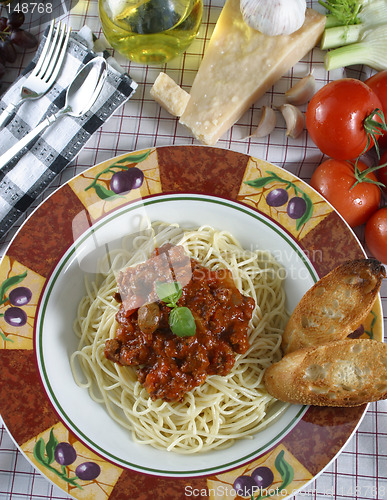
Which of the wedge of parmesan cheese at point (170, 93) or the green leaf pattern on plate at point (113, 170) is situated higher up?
the wedge of parmesan cheese at point (170, 93)

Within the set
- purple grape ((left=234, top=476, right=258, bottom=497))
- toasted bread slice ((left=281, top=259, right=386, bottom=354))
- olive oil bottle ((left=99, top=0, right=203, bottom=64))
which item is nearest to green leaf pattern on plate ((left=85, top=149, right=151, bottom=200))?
olive oil bottle ((left=99, top=0, right=203, bottom=64))

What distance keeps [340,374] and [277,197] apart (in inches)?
50.9

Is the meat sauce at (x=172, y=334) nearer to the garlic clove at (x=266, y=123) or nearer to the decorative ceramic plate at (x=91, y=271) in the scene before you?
the decorative ceramic plate at (x=91, y=271)

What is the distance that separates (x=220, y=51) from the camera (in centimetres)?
406

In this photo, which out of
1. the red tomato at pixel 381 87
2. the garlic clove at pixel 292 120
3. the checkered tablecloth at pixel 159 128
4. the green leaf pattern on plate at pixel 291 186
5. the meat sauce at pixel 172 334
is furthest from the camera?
the checkered tablecloth at pixel 159 128

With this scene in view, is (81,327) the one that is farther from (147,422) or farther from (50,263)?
(147,422)

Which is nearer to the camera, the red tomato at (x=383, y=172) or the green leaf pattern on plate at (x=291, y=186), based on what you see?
the green leaf pattern on plate at (x=291, y=186)

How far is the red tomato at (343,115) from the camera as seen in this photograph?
3.65 metres

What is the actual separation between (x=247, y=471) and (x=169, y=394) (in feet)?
2.24

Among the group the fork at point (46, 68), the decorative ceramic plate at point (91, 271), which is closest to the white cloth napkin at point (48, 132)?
the fork at point (46, 68)

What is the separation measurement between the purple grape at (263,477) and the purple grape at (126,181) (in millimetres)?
2103

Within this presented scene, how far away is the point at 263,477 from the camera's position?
3100mm

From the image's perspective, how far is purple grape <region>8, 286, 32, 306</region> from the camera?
3416mm

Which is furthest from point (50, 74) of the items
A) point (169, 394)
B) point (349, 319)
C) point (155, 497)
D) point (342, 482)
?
point (342, 482)
